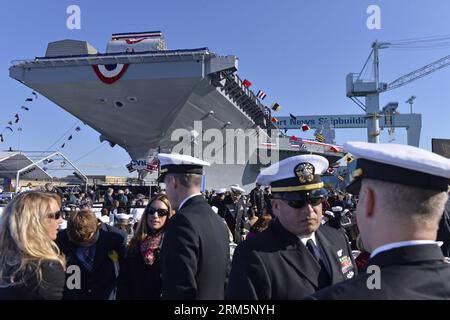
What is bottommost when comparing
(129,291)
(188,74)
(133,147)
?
(129,291)

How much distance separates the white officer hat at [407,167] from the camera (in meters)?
1.27

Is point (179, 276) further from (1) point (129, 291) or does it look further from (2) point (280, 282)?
(1) point (129, 291)

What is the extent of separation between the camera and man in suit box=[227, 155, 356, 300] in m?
1.97

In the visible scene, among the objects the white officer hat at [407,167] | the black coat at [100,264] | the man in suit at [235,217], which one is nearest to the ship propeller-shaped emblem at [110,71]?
the man in suit at [235,217]

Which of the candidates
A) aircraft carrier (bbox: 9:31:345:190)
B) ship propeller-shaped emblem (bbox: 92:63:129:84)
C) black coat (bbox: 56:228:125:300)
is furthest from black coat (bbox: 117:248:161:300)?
ship propeller-shaped emblem (bbox: 92:63:129:84)

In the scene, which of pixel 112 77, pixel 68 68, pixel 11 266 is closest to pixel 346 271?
pixel 11 266

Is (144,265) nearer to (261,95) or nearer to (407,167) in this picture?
(407,167)

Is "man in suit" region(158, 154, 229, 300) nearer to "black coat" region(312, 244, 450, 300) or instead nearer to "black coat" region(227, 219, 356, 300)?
"black coat" region(227, 219, 356, 300)

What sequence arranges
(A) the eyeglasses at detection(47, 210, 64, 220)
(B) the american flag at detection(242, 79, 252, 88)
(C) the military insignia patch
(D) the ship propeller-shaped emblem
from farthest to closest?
(B) the american flag at detection(242, 79, 252, 88), (D) the ship propeller-shaped emblem, (C) the military insignia patch, (A) the eyeglasses at detection(47, 210, 64, 220)

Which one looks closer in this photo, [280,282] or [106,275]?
[280,282]

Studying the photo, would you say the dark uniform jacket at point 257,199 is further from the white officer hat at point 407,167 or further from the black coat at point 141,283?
the white officer hat at point 407,167

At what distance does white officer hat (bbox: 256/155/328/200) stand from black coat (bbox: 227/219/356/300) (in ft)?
0.83
